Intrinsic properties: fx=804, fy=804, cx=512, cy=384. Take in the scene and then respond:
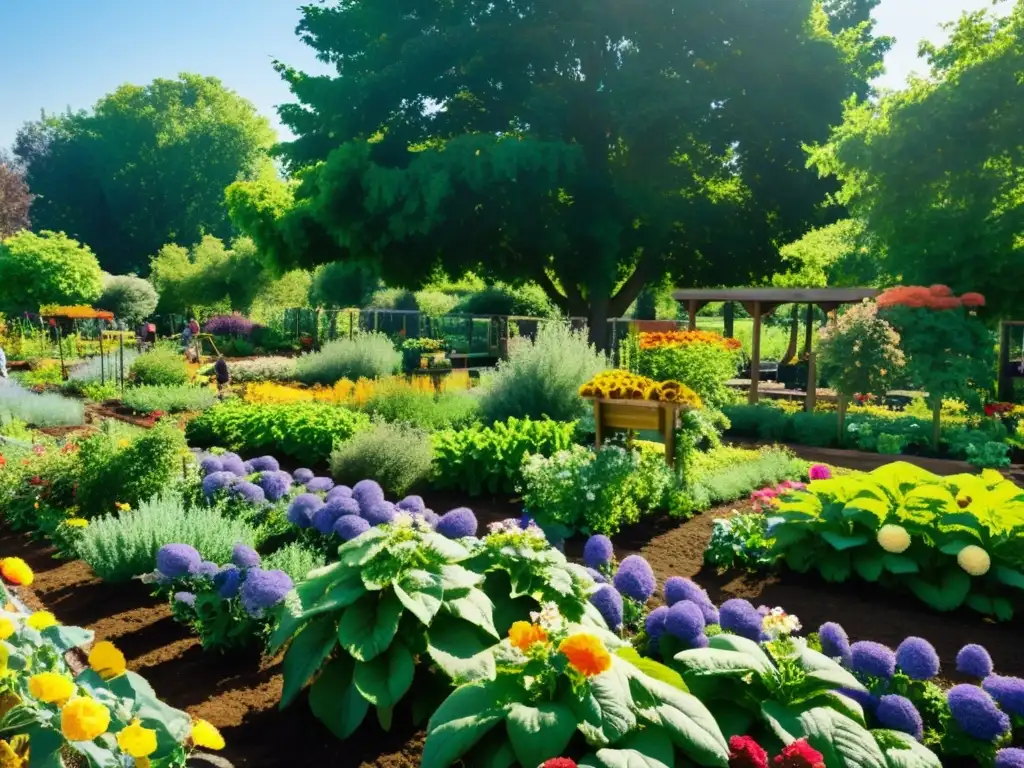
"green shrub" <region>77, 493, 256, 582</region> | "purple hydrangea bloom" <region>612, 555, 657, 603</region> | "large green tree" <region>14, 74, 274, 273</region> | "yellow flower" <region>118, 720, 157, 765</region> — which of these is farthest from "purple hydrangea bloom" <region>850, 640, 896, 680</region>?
"large green tree" <region>14, 74, 274, 273</region>

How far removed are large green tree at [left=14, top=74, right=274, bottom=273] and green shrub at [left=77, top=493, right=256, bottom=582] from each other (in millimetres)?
48745

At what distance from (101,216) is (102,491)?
49.9m

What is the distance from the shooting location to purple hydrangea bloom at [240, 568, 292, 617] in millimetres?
3127

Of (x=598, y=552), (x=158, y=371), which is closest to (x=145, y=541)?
(x=598, y=552)

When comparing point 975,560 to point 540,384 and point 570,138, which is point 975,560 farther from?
point 570,138

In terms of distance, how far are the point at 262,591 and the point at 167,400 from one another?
9468mm

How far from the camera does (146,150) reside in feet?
171

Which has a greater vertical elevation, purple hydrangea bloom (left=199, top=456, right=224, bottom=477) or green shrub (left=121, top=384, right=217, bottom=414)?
purple hydrangea bloom (left=199, top=456, right=224, bottom=477)

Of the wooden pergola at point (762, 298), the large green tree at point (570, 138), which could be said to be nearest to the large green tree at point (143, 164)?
the large green tree at point (570, 138)

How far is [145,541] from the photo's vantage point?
13.6 ft

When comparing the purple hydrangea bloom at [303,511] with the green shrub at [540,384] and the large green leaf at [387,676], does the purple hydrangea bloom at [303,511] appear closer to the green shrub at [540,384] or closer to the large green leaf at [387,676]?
the large green leaf at [387,676]

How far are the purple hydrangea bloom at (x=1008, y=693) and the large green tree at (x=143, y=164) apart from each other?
51838mm

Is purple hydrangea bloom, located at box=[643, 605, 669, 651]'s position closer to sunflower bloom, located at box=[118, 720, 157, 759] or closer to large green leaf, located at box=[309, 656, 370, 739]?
large green leaf, located at box=[309, 656, 370, 739]

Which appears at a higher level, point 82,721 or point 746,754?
point 82,721
